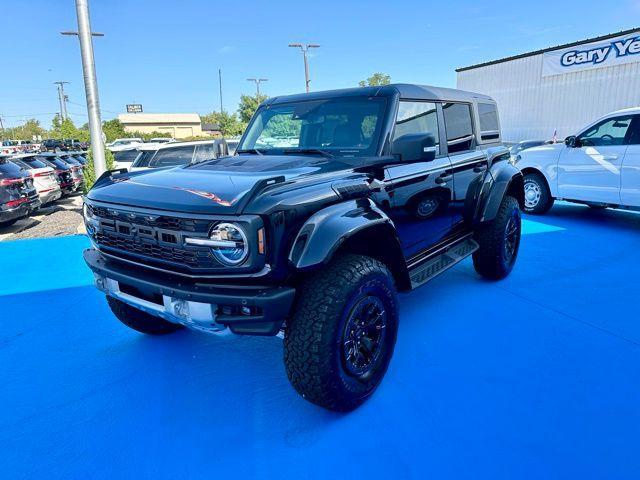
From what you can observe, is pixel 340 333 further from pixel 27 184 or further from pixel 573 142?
pixel 27 184

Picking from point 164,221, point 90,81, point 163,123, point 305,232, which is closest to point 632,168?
point 305,232

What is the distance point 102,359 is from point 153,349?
1.12 feet

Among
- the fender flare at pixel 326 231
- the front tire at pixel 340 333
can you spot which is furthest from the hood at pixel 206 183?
the front tire at pixel 340 333

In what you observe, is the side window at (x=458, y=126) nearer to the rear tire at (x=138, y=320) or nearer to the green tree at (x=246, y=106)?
the rear tire at (x=138, y=320)

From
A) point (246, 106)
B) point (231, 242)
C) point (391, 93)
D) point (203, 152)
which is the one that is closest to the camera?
point (231, 242)

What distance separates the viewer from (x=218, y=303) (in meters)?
2.11

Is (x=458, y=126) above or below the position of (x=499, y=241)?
above

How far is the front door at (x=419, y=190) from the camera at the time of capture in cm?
297

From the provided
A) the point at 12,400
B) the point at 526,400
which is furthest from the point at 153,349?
the point at 526,400

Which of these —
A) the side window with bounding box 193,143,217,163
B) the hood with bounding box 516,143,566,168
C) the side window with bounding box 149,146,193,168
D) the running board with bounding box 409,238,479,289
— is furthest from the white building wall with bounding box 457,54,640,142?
the running board with bounding box 409,238,479,289

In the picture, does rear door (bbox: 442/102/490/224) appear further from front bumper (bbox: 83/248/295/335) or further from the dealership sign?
the dealership sign

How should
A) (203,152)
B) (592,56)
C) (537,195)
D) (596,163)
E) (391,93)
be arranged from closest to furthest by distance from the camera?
(391,93) → (596,163) → (537,195) → (203,152) → (592,56)

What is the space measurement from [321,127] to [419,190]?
2.87 ft

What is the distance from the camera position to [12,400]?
8.86ft
